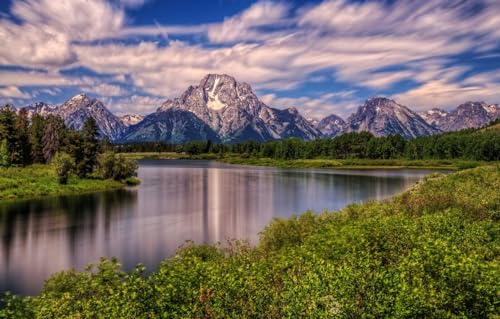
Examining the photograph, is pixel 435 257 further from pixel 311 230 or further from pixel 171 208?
pixel 171 208

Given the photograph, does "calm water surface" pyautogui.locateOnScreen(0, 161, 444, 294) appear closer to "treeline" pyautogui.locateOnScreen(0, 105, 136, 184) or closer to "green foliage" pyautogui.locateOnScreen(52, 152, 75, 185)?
"green foliage" pyautogui.locateOnScreen(52, 152, 75, 185)

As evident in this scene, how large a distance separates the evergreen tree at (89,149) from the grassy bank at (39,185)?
18.5 feet

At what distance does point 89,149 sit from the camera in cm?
11331

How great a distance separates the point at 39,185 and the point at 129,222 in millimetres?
40797

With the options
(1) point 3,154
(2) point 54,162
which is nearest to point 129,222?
(2) point 54,162

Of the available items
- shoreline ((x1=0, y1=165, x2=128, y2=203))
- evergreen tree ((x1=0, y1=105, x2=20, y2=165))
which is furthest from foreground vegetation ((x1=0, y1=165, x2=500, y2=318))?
evergreen tree ((x1=0, y1=105, x2=20, y2=165))

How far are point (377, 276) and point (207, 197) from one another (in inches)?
3064

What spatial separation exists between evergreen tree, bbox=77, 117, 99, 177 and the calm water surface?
60.6 feet

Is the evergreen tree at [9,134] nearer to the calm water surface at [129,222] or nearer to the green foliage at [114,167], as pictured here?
the green foliage at [114,167]

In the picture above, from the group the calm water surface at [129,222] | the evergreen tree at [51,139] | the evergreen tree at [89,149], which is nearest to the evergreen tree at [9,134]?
the evergreen tree at [51,139]

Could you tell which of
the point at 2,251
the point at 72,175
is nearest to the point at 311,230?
the point at 2,251

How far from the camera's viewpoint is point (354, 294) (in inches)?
537

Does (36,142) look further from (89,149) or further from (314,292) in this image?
(314,292)

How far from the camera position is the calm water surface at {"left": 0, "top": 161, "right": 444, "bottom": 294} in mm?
Answer: 41094
